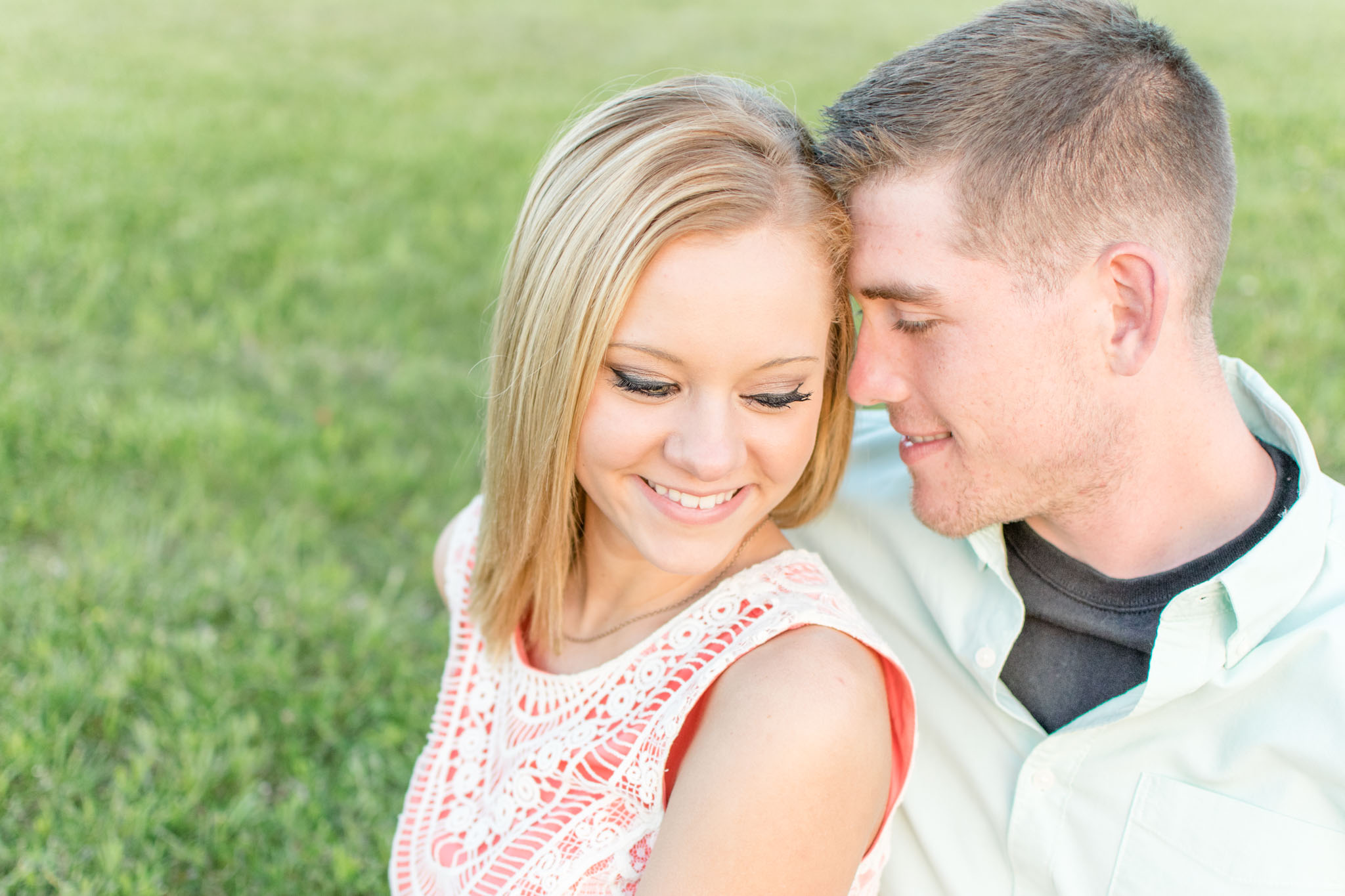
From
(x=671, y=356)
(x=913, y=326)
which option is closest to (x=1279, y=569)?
(x=913, y=326)

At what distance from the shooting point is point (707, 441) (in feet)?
6.72

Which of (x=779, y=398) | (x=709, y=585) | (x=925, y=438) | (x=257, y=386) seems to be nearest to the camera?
(x=779, y=398)

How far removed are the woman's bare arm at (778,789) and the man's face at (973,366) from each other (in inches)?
27.8

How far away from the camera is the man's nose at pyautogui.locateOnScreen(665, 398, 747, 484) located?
6.72 ft

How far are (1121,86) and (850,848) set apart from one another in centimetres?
163

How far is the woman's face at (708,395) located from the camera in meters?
2.01

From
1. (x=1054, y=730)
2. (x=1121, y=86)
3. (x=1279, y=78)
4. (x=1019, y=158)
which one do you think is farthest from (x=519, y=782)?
(x=1279, y=78)

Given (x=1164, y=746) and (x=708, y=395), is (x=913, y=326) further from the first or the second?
(x=1164, y=746)

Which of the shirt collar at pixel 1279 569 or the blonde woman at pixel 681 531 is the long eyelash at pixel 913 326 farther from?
the shirt collar at pixel 1279 569

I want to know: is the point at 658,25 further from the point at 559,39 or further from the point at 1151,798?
the point at 1151,798

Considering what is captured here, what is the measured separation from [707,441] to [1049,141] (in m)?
0.99

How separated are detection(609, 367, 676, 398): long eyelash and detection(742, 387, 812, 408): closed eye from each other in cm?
14

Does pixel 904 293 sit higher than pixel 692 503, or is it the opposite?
Answer: pixel 904 293

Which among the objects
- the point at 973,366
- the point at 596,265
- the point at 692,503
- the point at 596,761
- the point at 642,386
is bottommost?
the point at 596,761
